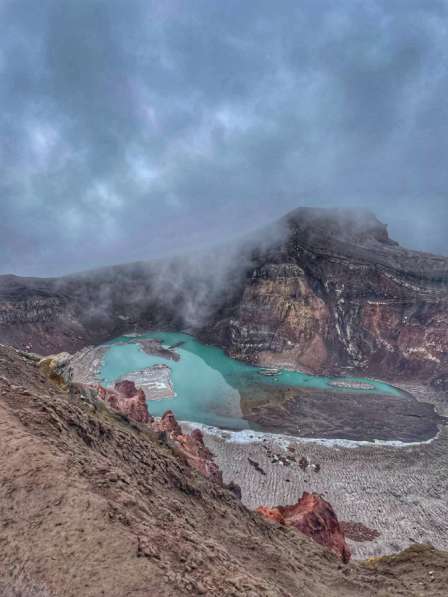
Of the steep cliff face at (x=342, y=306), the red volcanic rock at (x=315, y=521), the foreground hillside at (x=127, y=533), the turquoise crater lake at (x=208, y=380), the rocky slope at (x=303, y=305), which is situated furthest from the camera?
the rocky slope at (x=303, y=305)

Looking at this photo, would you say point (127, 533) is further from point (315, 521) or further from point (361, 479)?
point (361, 479)

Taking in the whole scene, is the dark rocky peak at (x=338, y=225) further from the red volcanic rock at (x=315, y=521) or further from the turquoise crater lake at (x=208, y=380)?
the red volcanic rock at (x=315, y=521)

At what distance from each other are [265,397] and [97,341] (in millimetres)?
63989

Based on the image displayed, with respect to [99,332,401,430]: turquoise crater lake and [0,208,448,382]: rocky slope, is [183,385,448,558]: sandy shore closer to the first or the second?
[99,332,401,430]: turquoise crater lake

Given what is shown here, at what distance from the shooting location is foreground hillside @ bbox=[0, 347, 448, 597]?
5.60 m

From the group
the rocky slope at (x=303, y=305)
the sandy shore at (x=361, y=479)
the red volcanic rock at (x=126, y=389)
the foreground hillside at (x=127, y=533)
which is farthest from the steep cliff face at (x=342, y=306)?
the foreground hillside at (x=127, y=533)

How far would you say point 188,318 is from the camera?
393 feet

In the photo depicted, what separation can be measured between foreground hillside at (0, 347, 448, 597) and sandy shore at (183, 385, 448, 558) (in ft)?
65.1

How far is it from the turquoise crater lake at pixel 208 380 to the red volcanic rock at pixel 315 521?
3036 centimetres

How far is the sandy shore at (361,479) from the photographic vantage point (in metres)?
29.4

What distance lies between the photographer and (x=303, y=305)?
8819 centimetres

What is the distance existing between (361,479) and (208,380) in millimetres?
41716

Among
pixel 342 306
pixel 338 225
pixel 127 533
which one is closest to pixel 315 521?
pixel 127 533

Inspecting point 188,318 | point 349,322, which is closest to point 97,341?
point 188,318
